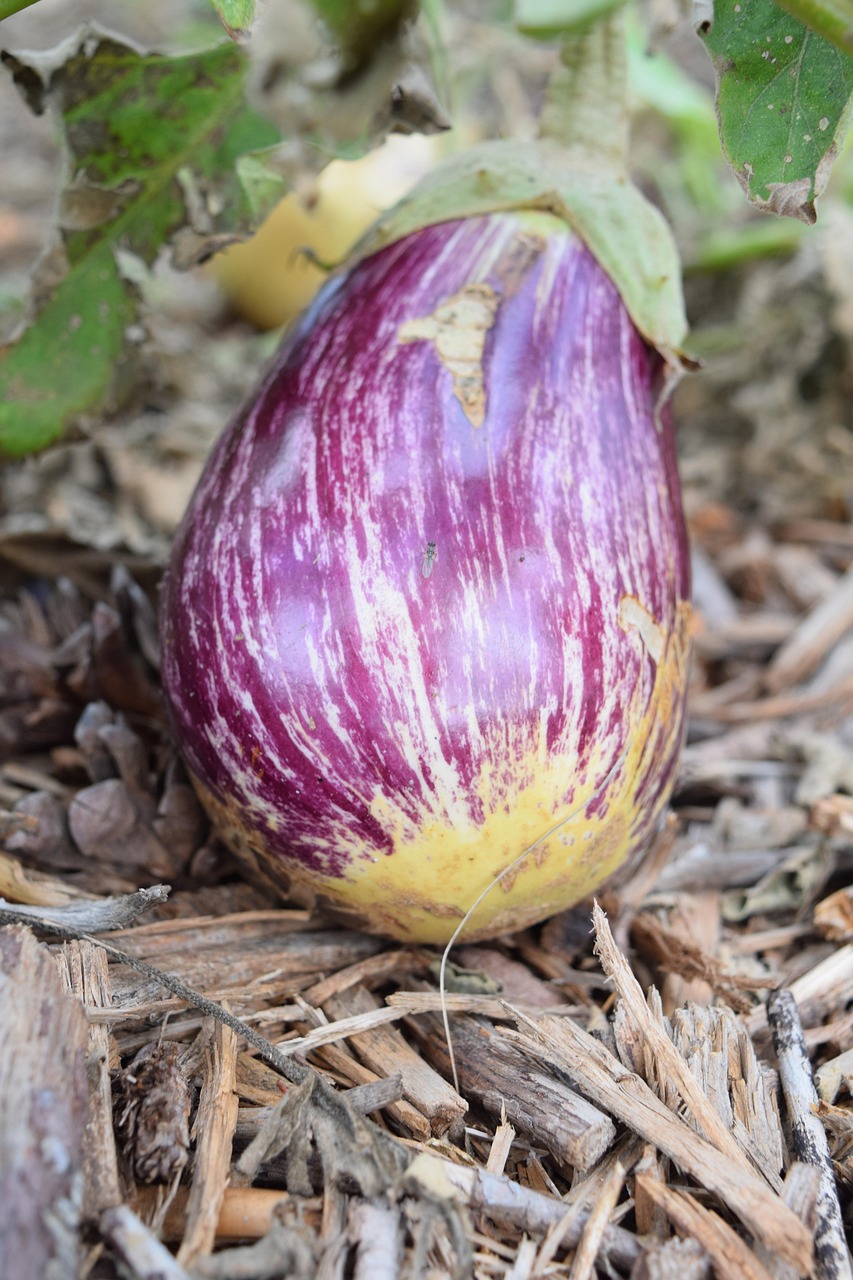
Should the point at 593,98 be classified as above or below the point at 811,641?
above

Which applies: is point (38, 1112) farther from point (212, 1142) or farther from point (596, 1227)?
point (596, 1227)

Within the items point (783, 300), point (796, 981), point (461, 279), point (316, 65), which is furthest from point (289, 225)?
point (796, 981)

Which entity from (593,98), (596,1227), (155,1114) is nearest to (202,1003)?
(155,1114)

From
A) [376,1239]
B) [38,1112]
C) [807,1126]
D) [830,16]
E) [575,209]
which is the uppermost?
[830,16]

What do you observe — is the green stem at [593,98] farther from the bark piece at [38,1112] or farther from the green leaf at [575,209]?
the bark piece at [38,1112]

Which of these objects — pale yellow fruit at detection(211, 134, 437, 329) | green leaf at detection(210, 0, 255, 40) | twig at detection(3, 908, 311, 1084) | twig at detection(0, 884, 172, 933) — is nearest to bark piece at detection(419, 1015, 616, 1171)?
twig at detection(3, 908, 311, 1084)
